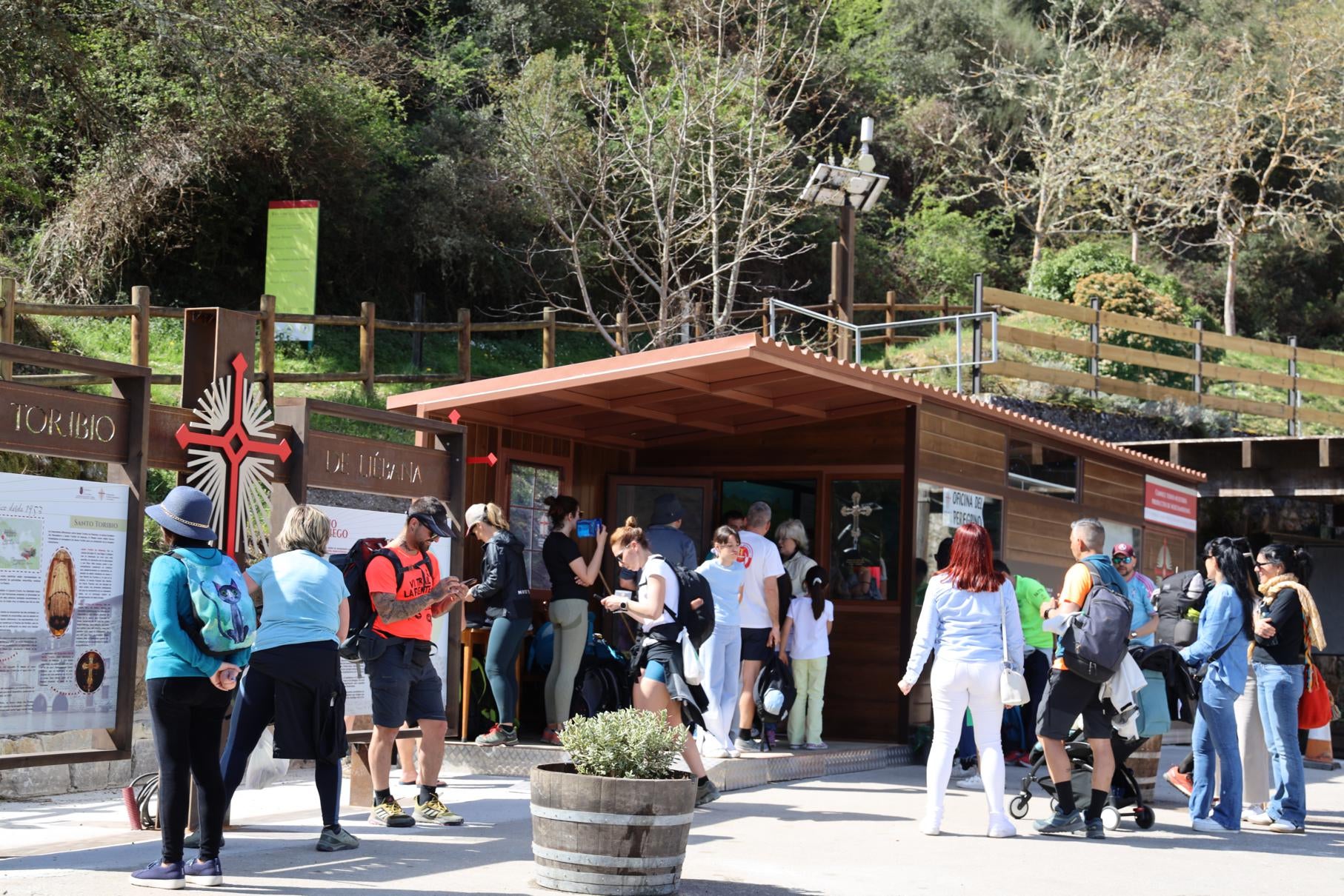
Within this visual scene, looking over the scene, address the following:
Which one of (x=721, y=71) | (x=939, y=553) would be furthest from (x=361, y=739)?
(x=721, y=71)

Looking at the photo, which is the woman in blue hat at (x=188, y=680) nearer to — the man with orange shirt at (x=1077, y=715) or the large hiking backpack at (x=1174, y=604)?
the man with orange shirt at (x=1077, y=715)

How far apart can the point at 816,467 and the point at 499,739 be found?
381 cm

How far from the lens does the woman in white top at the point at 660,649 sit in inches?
293

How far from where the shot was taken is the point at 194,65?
1509 centimetres

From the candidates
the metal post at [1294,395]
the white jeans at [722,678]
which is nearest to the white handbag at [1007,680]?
the white jeans at [722,678]

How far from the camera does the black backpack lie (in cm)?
762

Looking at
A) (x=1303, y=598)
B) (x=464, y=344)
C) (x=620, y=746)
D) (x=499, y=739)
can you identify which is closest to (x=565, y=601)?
(x=499, y=739)

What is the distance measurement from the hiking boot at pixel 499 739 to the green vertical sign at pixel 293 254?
33.8 ft

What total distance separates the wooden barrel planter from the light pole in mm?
9955

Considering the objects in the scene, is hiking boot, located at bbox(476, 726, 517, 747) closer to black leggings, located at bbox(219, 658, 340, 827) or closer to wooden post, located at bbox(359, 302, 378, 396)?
black leggings, located at bbox(219, 658, 340, 827)

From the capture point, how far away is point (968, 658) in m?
7.19

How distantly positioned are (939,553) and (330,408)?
429 centimetres

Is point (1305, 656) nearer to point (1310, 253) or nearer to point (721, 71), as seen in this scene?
point (721, 71)

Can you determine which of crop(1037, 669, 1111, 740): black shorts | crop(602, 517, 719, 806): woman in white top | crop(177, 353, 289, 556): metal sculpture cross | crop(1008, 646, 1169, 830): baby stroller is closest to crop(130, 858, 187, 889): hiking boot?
crop(177, 353, 289, 556): metal sculpture cross
